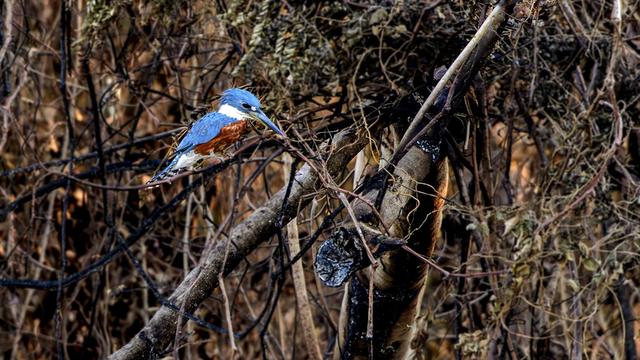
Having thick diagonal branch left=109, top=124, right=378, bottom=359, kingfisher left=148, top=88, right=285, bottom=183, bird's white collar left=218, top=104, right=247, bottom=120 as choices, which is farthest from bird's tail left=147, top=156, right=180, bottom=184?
thick diagonal branch left=109, top=124, right=378, bottom=359

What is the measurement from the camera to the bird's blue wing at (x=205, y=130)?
6.54 feet

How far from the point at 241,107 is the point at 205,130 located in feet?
0.34

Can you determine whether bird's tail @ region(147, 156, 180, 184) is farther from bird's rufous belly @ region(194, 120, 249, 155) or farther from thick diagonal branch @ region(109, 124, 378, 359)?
thick diagonal branch @ region(109, 124, 378, 359)

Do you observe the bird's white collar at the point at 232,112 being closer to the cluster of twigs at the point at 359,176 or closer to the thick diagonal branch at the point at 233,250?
the cluster of twigs at the point at 359,176

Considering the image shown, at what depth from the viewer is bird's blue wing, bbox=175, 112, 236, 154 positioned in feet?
6.54

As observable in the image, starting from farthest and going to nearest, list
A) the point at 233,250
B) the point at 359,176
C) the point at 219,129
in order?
the point at 359,176 < the point at 233,250 < the point at 219,129

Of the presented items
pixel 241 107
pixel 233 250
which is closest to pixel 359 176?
pixel 233 250

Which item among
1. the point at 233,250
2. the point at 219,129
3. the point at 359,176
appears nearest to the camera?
the point at 219,129

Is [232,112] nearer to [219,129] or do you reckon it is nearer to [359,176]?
[219,129]

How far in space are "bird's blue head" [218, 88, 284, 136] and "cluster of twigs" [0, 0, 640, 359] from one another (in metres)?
0.07

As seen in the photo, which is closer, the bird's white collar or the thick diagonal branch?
the bird's white collar

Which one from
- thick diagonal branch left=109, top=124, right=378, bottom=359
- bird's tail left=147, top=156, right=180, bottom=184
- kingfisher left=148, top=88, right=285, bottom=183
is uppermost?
kingfisher left=148, top=88, right=285, bottom=183

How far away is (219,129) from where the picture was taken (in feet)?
6.54

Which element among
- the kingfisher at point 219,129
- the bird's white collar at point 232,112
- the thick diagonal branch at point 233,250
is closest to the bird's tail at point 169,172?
the kingfisher at point 219,129
